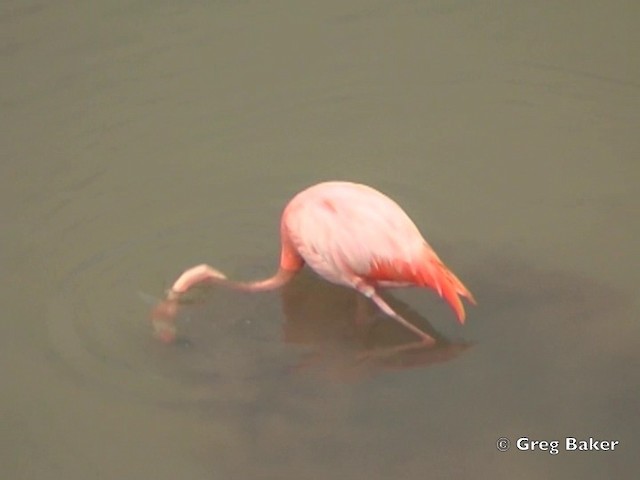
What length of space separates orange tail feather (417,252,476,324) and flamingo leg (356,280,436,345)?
10.2 inches

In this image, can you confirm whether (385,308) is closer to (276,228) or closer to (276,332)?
(276,332)

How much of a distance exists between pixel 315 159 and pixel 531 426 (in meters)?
1.65

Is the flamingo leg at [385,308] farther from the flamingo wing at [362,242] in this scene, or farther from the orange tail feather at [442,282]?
the orange tail feather at [442,282]

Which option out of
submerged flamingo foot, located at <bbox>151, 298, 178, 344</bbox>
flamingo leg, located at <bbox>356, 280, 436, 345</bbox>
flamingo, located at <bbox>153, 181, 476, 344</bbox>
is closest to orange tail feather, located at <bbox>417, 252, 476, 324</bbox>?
flamingo, located at <bbox>153, 181, 476, 344</bbox>

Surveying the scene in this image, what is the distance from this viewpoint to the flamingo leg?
4199mm

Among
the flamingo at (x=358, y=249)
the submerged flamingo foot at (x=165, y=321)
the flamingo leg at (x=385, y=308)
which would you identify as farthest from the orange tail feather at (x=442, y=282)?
the submerged flamingo foot at (x=165, y=321)

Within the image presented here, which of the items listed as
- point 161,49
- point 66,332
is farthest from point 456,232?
point 161,49

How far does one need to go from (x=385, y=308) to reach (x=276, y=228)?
0.76 m

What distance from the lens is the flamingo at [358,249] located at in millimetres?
3965

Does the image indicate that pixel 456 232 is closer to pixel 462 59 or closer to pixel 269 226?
pixel 269 226

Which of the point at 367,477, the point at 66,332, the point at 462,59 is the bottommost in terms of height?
the point at 367,477

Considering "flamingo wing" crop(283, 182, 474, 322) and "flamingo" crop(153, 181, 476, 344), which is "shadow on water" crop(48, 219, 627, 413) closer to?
"flamingo" crop(153, 181, 476, 344)

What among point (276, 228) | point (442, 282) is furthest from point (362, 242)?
point (276, 228)

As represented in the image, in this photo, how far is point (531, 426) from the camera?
4000 mm
